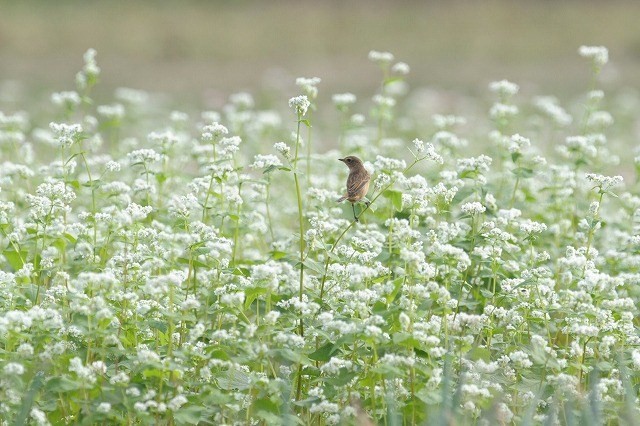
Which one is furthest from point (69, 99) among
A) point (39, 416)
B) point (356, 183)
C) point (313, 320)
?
point (39, 416)

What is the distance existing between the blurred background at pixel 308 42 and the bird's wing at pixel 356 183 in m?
11.2

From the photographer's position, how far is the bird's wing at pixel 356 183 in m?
5.46

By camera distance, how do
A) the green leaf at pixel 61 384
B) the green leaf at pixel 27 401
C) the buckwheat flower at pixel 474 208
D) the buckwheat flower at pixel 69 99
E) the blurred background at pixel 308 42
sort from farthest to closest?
the blurred background at pixel 308 42
the buckwheat flower at pixel 69 99
the buckwheat flower at pixel 474 208
the green leaf at pixel 61 384
the green leaf at pixel 27 401

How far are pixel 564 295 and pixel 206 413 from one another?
1.99 m

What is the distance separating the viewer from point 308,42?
2167 centimetres

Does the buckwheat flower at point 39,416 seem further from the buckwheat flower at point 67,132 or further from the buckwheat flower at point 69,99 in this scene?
the buckwheat flower at point 69,99

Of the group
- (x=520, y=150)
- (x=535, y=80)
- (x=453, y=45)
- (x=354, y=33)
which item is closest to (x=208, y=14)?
(x=354, y=33)

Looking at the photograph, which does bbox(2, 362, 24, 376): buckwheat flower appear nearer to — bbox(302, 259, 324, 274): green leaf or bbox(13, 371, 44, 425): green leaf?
bbox(13, 371, 44, 425): green leaf

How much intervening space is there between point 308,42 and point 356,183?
54.1ft

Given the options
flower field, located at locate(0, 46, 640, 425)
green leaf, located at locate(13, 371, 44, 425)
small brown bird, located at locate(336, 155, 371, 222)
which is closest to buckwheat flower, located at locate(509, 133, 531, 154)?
flower field, located at locate(0, 46, 640, 425)

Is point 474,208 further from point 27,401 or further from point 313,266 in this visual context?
point 27,401

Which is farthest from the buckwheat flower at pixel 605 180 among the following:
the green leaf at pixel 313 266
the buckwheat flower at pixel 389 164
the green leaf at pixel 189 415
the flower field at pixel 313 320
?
the green leaf at pixel 189 415

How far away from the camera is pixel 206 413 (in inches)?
181

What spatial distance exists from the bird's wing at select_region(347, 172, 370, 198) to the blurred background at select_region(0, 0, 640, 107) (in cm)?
1119
